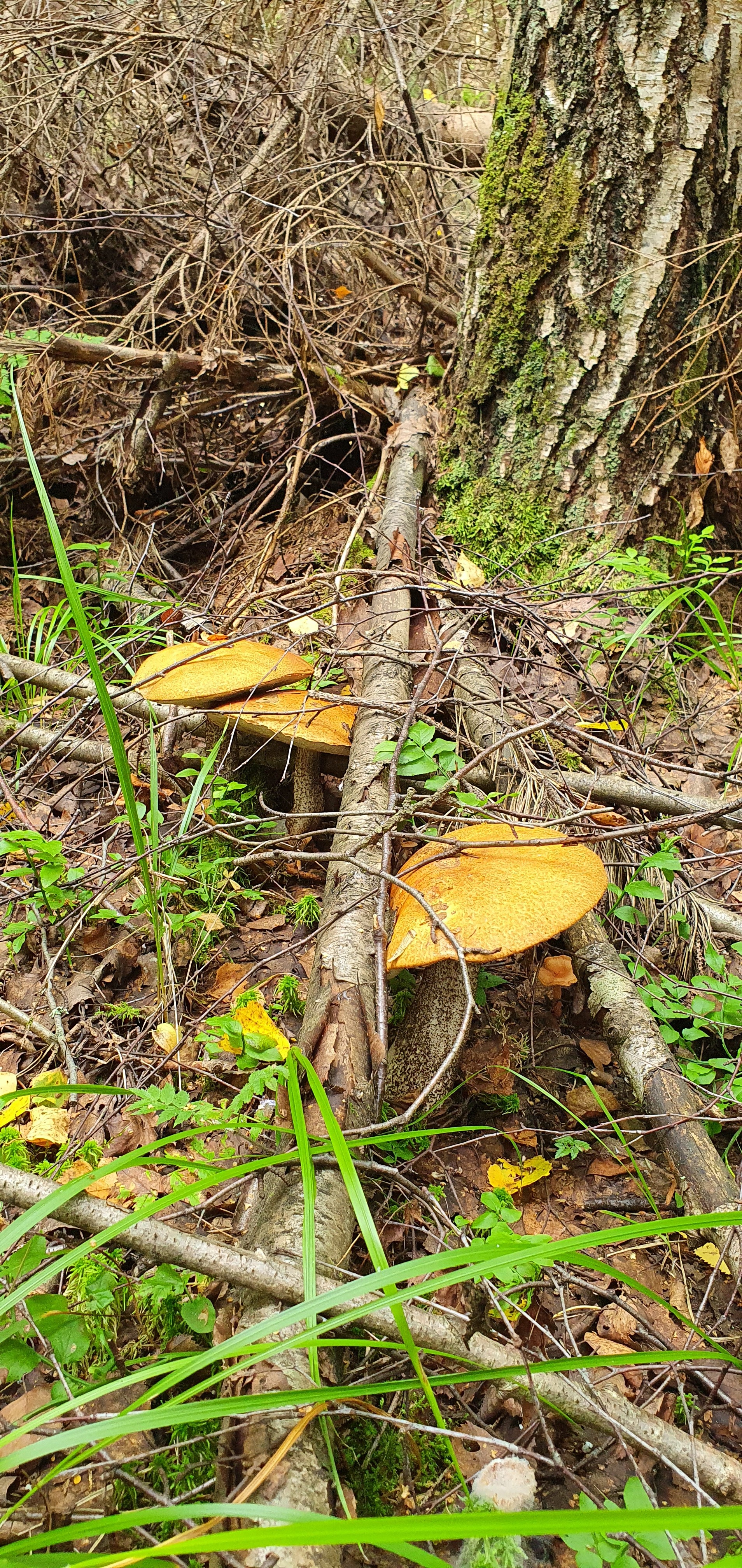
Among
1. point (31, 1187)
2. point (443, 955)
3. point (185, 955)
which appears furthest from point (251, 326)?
point (31, 1187)

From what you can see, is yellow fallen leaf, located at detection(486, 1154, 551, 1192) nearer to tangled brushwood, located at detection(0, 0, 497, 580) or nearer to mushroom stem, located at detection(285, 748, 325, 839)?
mushroom stem, located at detection(285, 748, 325, 839)

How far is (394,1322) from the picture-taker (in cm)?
128

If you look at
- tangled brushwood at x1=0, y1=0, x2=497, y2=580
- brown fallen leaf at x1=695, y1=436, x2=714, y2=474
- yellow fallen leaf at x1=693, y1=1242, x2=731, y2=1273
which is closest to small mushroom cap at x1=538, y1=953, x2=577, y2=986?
yellow fallen leaf at x1=693, y1=1242, x2=731, y2=1273

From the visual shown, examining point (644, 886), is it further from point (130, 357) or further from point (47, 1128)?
point (130, 357)

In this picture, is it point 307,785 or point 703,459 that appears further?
point 703,459

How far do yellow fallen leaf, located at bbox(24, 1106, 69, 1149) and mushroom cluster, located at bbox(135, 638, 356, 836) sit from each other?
38.9 inches

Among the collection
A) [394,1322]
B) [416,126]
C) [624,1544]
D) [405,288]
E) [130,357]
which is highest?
[416,126]

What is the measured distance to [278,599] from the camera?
11.0 feet

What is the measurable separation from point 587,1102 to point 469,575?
6.40ft

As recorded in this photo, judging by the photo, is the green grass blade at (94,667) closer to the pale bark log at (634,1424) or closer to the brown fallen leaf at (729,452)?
the pale bark log at (634,1424)

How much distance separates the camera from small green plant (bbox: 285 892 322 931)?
8.39 feet

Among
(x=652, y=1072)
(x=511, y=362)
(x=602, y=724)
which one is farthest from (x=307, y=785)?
(x=511, y=362)

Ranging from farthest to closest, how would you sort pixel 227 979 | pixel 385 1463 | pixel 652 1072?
pixel 227 979
pixel 652 1072
pixel 385 1463

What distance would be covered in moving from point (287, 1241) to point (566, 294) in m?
3.23
